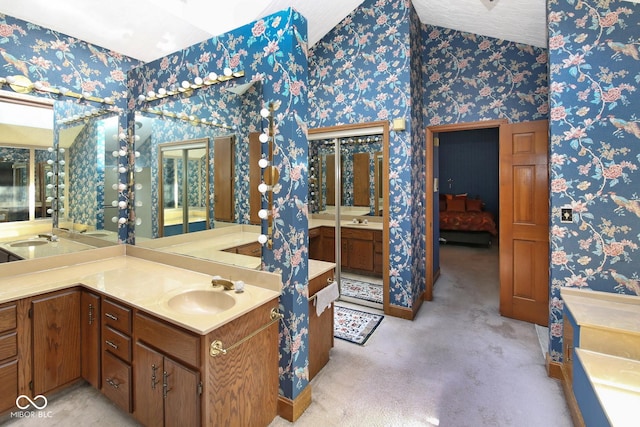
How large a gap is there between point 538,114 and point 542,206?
954 mm

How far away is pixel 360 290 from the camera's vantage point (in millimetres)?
3967

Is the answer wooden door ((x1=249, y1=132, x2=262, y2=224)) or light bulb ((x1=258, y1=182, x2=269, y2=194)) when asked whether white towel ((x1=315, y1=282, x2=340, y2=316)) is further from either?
light bulb ((x1=258, y1=182, x2=269, y2=194))

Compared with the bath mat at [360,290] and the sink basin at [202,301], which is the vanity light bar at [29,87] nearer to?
the sink basin at [202,301]

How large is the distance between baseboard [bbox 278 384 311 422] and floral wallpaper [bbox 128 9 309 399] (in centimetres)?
3

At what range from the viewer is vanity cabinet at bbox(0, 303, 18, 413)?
5.61 ft

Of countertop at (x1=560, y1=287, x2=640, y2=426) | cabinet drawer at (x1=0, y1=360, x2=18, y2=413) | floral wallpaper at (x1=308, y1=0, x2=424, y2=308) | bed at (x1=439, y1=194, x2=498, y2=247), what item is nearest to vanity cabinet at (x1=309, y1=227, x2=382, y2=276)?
floral wallpaper at (x1=308, y1=0, x2=424, y2=308)

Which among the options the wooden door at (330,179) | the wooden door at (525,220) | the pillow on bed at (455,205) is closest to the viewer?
the wooden door at (525,220)

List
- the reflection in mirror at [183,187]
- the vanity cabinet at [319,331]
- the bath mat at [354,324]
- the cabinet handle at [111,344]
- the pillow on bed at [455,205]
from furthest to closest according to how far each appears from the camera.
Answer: the pillow on bed at [455,205] → the bath mat at [354,324] → the reflection in mirror at [183,187] → the vanity cabinet at [319,331] → the cabinet handle at [111,344]

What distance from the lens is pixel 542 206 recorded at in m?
3.10

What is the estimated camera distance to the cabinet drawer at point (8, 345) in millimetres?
1712

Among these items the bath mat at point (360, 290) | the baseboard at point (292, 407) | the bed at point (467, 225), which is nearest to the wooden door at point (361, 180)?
the bath mat at point (360, 290)

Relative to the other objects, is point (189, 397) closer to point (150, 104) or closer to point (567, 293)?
point (150, 104)

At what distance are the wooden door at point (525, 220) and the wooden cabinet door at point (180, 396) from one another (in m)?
3.23

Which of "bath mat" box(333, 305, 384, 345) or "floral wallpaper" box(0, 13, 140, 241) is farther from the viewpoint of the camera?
"bath mat" box(333, 305, 384, 345)
